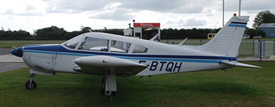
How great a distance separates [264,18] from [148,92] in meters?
107

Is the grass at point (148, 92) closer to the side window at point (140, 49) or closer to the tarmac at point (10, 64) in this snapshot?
the side window at point (140, 49)

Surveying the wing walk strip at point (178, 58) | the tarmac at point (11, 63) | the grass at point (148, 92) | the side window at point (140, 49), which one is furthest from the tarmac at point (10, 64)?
the side window at point (140, 49)

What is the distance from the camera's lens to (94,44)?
649 cm

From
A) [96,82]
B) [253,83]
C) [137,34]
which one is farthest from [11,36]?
[253,83]

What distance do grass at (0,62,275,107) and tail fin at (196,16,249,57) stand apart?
50.7 inches

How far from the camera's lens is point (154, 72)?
6469mm

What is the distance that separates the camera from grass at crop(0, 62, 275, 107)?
584 centimetres

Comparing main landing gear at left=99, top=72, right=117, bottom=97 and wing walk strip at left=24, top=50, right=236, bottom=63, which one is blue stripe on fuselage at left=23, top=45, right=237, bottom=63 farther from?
main landing gear at left=99, top=72, right=117, bottom=97

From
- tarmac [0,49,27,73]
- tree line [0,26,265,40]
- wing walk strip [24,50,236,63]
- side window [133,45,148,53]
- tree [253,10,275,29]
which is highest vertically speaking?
tree [253,10,275,29]

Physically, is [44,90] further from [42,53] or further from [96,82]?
[96,82]

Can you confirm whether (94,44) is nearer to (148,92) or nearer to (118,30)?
(148,92)

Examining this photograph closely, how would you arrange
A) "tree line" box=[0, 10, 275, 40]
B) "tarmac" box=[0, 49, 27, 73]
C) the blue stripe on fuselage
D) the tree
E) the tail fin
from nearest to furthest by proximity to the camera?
the blue stripe on fuselage
the tail fin
"tarmac" box=[0, 49, 27, 73]
"tree line" box=[0, 10, 275, 40]
the tree

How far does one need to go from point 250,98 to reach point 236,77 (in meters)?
3.09

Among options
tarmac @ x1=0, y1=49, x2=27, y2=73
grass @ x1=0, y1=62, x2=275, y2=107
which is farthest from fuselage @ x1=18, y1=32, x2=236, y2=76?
tarmac @ x1=0, y1=49, x2=27, y2=73
